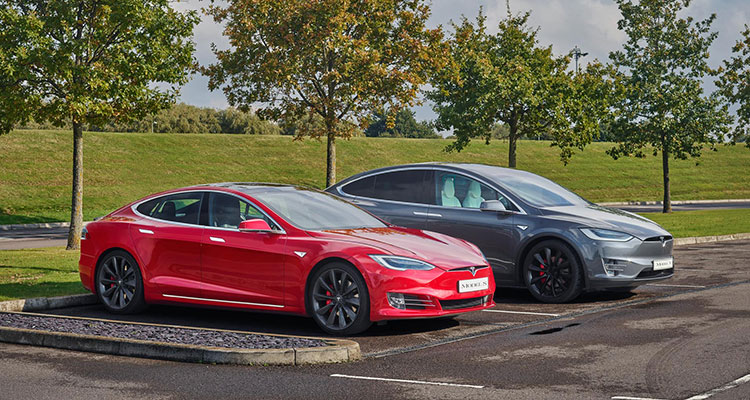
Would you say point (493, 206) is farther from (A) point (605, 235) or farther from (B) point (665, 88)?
(B) point (665, 88)

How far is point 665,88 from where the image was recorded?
3584 cm

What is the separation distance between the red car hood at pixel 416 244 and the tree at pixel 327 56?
16711mm

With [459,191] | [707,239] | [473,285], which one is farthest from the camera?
[707,239]

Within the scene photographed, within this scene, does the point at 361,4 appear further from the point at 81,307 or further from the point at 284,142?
the point at 284,142

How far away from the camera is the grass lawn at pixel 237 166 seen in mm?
39688

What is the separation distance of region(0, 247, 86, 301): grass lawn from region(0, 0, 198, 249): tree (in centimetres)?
215

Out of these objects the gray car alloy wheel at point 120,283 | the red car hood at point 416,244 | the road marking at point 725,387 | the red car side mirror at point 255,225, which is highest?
the red car side mirror at point 255,225

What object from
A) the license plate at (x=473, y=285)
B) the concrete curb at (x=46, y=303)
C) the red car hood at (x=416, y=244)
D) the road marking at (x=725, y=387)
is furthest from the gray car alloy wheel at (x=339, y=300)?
the concrete curb at (x=46, y=303)

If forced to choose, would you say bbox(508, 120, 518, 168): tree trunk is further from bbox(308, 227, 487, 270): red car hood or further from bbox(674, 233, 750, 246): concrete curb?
bbox(308, 227, 487, 270): red car hood

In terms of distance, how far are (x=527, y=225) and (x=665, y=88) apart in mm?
28224

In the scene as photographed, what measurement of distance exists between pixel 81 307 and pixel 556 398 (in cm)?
657

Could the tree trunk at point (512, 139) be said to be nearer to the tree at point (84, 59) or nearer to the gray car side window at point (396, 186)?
the tree at point (84, 59)

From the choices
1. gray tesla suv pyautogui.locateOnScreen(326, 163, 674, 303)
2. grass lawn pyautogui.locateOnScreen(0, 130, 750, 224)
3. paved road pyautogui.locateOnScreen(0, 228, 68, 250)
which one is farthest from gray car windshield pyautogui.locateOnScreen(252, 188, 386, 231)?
grass lawn pyautogui.locateOnScreen(0, 130, 750, 224)

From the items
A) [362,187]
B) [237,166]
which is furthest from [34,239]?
[237,166]
